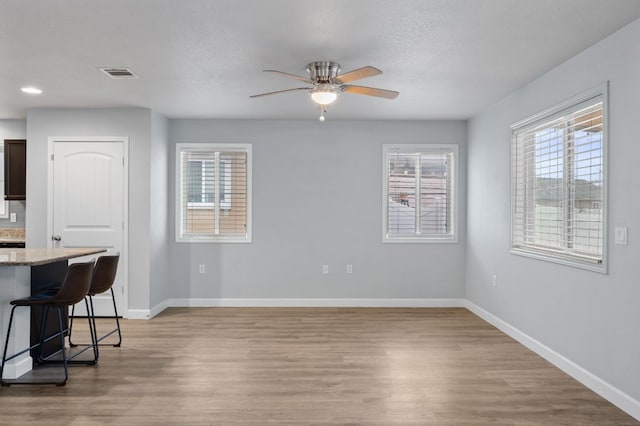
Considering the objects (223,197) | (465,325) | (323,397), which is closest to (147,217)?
(223,197)

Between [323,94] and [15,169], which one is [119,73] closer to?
[323,94]

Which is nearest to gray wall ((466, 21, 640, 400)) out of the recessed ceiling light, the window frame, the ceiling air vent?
the ceiling air vent

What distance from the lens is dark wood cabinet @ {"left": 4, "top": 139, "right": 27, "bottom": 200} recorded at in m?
5.88

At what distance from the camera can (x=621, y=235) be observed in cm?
306

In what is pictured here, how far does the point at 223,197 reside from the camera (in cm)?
622

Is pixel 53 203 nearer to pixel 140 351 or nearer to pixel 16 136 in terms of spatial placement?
pixel 16 136

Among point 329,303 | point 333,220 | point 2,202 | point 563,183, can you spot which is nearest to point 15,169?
point 2,202

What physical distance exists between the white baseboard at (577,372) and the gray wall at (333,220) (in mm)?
1291

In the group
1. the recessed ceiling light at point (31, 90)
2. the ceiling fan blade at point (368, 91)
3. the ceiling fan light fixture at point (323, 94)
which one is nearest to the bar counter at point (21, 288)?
the recessed ceiling light at point (31, 90)

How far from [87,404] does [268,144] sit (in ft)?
12.9

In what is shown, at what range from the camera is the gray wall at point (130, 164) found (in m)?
5.48

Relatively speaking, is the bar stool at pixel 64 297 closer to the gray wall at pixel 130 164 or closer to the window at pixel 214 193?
the gray wall at pixel 130 164

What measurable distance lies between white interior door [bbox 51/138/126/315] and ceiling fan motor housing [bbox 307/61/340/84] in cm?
294

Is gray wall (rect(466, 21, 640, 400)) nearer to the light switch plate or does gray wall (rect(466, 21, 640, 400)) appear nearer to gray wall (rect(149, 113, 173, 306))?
the light switch plate
